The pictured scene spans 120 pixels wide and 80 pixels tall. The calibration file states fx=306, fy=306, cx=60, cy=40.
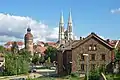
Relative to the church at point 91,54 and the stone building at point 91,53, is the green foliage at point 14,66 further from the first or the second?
the stone building at point 91,53

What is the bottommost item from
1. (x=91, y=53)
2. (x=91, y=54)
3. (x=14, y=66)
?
(x=14, y=66)

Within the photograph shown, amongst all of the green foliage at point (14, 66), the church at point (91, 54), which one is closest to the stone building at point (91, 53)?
the church at point (91, 54)

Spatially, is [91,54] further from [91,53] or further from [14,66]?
[14,66]

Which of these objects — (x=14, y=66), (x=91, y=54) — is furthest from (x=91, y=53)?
(x=14, y=66)

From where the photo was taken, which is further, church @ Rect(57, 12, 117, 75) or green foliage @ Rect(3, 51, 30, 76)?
green foliage @ Rect(3, 51, 30, 76)

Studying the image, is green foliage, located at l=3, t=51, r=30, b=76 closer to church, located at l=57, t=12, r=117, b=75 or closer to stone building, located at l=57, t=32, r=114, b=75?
church, located at l=57, t=12, r=117, b=75

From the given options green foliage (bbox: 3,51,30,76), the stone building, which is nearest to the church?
the stone building

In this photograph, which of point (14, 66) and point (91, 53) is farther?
point (14, 66)

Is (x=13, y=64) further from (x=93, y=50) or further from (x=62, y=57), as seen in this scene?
(x=93, y=50)

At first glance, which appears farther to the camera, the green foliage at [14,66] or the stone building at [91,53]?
the green foliage at [14,66]

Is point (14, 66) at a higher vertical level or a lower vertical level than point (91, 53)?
lower

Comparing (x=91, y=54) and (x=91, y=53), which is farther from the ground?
(x=91, y=53)

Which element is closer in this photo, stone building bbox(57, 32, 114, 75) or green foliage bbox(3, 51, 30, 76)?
stone building bbox(57, 32, 114, 75)

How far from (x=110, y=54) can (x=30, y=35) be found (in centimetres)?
12418
